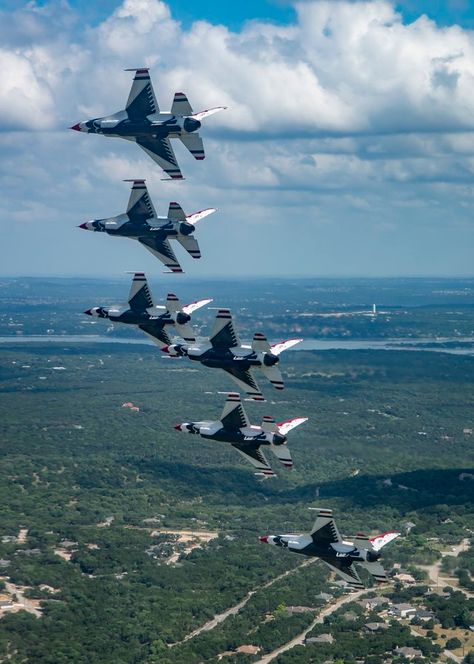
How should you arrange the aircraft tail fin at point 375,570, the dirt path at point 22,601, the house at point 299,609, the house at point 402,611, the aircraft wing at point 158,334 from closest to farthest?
1. the aircraft tail fin at point 375,570
2. the aircraft wing at point 158,334
3. the house at point 402,611
4. the house at point 299,609
5. the dirt path at point 22,601

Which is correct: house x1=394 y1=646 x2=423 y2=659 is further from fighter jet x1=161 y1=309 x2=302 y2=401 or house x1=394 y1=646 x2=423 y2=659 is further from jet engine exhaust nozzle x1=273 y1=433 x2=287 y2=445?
fighter jet x1=161 y1=309 x2=302 y2=401

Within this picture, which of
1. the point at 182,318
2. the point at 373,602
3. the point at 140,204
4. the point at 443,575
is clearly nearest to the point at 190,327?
the point at 182,318

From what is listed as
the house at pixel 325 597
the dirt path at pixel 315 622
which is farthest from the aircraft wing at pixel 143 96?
the house at pixel 325 597

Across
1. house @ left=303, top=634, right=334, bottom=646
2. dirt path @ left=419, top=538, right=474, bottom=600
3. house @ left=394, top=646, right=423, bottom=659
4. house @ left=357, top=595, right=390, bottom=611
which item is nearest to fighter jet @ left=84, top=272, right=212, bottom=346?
house @ left=394, top=646, right=423, bottom=659

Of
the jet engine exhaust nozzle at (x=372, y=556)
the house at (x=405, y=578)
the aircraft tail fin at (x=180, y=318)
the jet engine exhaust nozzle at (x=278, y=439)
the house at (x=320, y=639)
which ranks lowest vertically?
the house at (x=405, y=578)

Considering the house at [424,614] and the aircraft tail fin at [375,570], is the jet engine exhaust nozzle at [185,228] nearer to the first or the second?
the aircraft tail fin at [375,570]

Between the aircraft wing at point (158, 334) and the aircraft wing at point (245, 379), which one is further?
the aircraft wing at point (158, 334)

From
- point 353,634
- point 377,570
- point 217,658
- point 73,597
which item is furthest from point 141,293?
point 73,597
